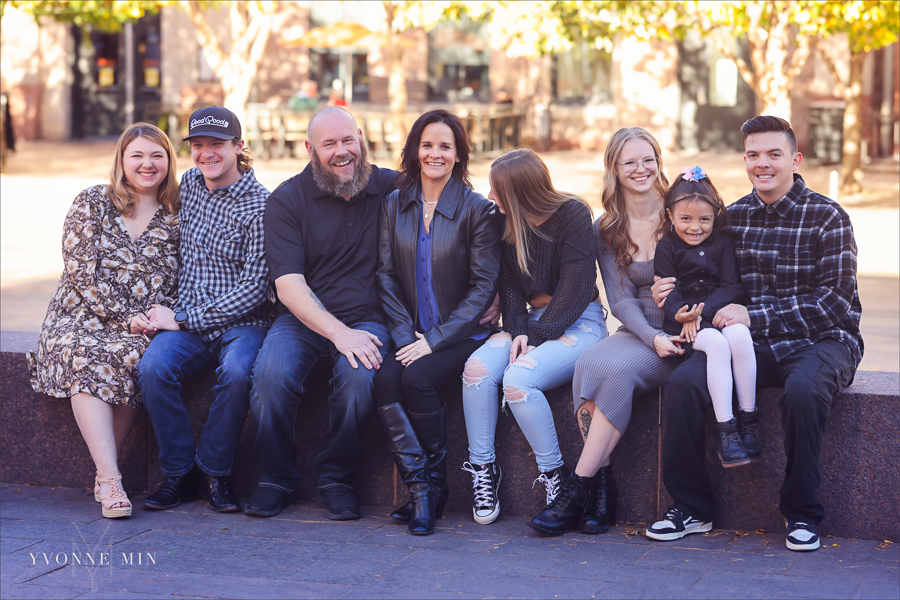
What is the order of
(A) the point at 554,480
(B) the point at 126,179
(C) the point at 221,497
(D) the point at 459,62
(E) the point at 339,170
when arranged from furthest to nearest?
(D) the point at 459,62, (B) the point at 126,179, (E) the point at 339,170, (C) the point at 221,497, (A) the point at 554,480

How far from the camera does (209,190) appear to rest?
4910 mm

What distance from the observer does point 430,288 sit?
4.68m

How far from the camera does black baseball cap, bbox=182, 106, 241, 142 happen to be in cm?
481

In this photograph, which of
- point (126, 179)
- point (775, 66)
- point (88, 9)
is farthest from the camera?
point (88, 9)

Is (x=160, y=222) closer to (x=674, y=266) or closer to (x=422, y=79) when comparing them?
(x=674, y=266)

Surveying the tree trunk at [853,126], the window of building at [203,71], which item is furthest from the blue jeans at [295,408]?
the window of building at [203,71]

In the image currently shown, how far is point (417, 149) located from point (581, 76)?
73.5ft

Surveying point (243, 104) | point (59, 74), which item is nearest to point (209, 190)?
point (243, 104)

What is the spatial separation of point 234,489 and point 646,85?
2181cm

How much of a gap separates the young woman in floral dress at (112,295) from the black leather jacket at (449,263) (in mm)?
1017

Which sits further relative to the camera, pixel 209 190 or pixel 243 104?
pixel 243 104

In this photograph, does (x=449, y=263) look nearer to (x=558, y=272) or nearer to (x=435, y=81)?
(x=558, y=272)

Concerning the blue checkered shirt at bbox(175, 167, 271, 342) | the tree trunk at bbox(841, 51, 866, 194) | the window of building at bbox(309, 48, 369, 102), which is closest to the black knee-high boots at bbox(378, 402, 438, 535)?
the blue checkered shirt at bbox(175, 167, 271, 342)

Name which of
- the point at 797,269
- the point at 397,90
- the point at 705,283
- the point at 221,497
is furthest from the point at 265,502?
the point at 397,90
